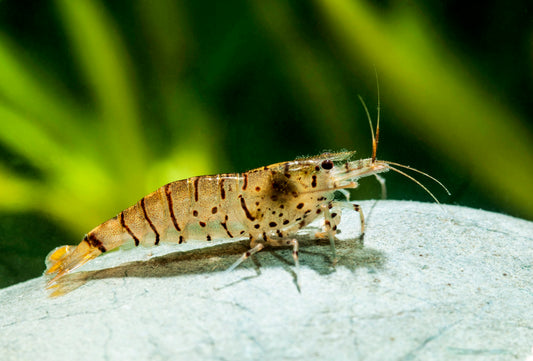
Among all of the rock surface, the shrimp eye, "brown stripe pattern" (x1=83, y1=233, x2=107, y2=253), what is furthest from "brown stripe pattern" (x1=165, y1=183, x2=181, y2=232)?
the shrimp eye

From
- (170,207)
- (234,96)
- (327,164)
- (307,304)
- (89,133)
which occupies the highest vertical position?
(234,96)

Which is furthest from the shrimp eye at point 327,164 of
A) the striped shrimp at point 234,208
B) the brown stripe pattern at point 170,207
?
the brown stripe pattern at point 170,207

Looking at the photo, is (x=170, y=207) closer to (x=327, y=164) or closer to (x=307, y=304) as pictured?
(x=327, y=164)

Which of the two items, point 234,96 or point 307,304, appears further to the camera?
point 234,96

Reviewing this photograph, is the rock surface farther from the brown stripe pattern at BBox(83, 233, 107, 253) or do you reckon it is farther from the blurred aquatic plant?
the blurred aquatic plant

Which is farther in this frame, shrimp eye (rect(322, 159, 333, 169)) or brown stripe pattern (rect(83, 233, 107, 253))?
brown stripe pattern (rect(83, 233, 107, 253))

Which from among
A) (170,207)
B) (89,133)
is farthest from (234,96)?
(170,207)

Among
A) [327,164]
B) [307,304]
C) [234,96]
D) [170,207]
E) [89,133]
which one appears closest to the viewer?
[307,304]
